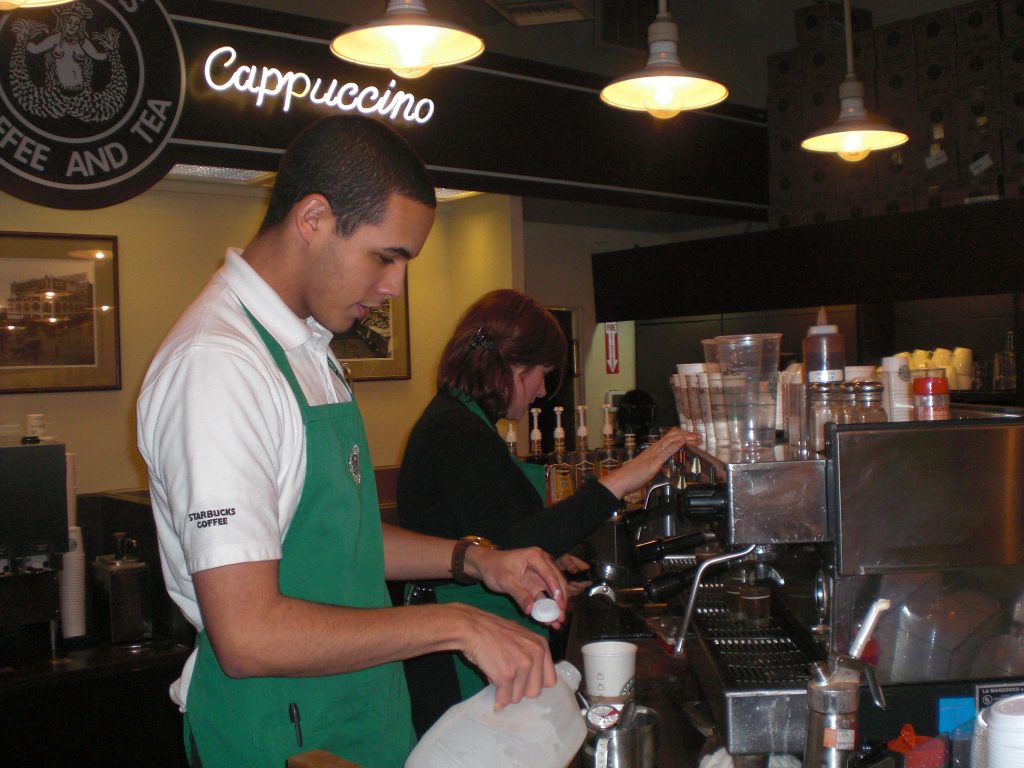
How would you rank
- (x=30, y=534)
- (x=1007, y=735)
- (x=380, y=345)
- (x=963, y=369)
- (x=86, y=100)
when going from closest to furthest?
1. (x=1007, y=735)
2. (x=30, y=534)
3. (x=86, y=100)
4. (x=963, y=369)
5. (x=380, y=345)

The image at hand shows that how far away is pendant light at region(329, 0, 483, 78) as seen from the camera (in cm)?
306

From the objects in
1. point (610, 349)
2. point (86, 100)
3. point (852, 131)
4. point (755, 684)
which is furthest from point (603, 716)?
point (610, 349)

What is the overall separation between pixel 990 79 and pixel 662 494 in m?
3.50

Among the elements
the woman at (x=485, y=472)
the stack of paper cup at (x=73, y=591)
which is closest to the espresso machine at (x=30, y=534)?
the stack of paper cup at (x=73, y=591)

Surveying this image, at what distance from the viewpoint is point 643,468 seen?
2.58 metres

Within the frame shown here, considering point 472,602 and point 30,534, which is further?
point 30,534

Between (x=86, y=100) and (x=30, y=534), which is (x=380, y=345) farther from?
(x=30, y=534)

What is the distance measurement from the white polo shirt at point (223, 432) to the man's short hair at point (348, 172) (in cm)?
15

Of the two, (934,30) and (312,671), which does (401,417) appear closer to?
Answer: (934,30)

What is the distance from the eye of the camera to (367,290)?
157 centimetres

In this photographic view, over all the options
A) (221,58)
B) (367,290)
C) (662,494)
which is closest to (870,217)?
(662,494)

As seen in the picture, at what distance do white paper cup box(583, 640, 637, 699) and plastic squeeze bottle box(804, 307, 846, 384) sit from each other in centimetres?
64

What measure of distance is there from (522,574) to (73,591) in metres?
2.26

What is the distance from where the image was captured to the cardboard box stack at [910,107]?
17.8 ft
